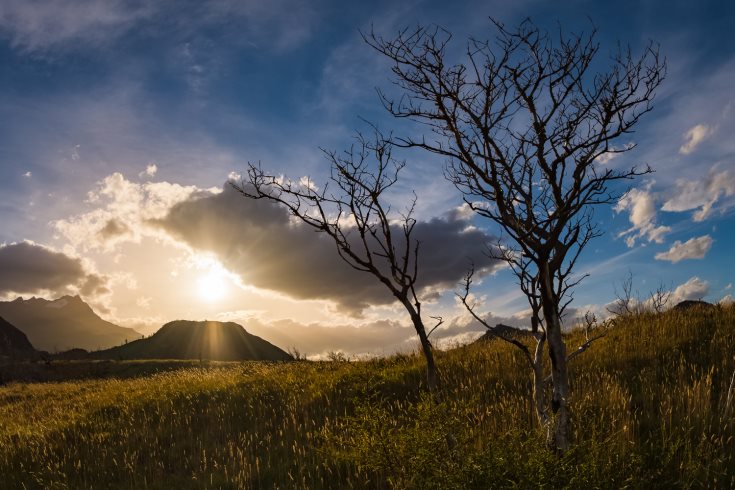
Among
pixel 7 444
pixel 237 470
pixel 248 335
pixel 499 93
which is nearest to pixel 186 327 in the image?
pixel 248 335

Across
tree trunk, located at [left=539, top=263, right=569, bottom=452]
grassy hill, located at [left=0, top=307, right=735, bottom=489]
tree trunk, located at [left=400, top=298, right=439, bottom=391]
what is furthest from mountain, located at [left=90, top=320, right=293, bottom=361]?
tree trunk, located at [left=539, top=263, right=569, bottom=452]

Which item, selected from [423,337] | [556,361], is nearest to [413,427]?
[423,337]

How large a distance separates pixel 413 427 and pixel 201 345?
40850mm

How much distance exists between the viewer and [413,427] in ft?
22.4

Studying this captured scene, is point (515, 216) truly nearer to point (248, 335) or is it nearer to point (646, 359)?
point (646, 359)

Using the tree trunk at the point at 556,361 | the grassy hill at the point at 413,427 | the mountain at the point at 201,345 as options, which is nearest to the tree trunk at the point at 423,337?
the grassy hill at the point at 413,427

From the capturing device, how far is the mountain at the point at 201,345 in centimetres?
3966

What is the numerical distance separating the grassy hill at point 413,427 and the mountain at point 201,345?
25.7 meters

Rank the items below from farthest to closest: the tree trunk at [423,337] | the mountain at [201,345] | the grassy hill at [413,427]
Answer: the mountain at [201,345] → the tree trunk at [423,337] → the grassy hill at [413,427]

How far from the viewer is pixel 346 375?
461 inches

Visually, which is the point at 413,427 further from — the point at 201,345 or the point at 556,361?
the point at 201,345

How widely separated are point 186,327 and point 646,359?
44.6 meters

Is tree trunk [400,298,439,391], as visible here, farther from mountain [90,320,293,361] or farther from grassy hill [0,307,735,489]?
mountain [90,320,293,361]

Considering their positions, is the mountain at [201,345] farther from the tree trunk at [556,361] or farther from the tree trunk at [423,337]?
the tree trunk at [556,361]
